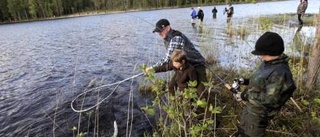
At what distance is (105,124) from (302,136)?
4.13m

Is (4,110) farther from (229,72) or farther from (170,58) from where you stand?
(229,72)

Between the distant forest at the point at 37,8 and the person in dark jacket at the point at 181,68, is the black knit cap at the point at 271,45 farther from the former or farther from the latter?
Answer: the distant forest at the point at 37,8

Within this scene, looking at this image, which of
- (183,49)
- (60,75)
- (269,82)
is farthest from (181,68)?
(60,75)

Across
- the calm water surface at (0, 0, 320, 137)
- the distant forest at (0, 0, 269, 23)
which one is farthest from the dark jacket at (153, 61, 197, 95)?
the distant forest at (0, 0, 269, 23)

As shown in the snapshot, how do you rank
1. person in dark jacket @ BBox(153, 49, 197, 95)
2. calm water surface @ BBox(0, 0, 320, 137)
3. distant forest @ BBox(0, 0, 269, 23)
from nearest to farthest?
person in dark jacket @ BBox(153, 49, 197, 95), calm water surface @ BBox(0, 0, 320, 137), distant forest @ BBox(0, 0, 269, 23)

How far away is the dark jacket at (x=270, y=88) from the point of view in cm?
286

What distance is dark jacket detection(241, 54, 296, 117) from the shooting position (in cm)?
286

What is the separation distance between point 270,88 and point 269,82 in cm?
8

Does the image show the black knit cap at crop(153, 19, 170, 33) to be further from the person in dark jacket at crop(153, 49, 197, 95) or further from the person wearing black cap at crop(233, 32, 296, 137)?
the person wearing black cap at crop(233, 32, 296, 137)

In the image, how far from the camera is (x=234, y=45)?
43.3ft

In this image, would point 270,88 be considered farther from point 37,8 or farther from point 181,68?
point 37,8

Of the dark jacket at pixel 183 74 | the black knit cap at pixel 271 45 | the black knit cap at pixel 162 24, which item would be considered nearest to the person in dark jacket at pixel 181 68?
the dark jacket at pixel 183 74

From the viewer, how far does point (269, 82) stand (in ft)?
9.59

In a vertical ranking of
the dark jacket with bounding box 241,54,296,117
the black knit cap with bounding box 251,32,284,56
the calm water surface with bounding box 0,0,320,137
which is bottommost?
the calm water surface with bounding box 0,0,320,137
